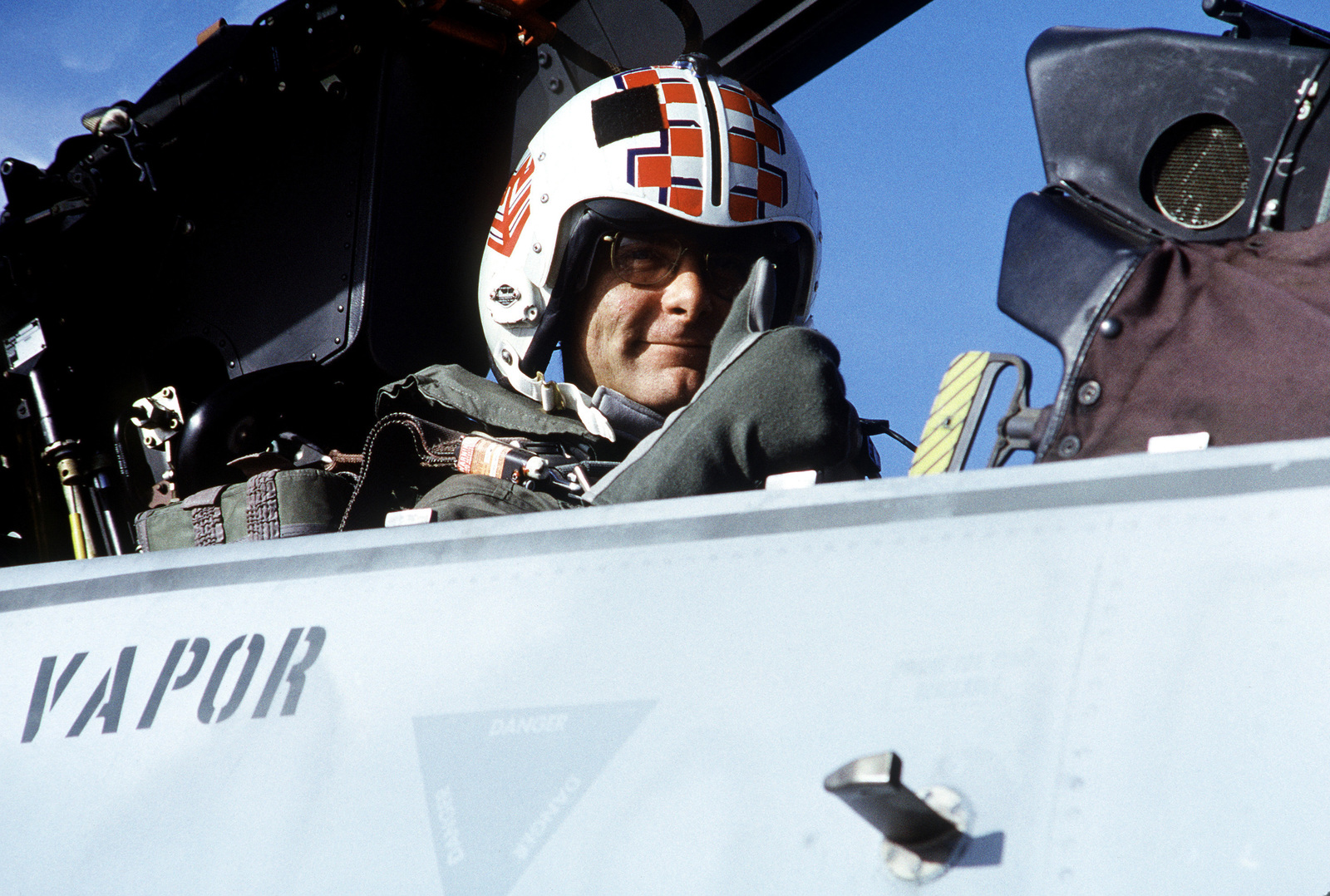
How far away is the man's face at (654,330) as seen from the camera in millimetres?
2035

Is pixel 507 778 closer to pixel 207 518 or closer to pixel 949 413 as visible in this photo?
pixel 949 413

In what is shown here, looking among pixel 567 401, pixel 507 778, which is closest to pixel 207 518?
pixel 567 401

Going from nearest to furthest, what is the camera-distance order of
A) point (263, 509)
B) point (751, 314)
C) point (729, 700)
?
point (729, 700) < point (751, 314) < point (263, 509)

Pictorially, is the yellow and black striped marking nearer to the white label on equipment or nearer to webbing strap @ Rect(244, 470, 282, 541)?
the white label on equipment

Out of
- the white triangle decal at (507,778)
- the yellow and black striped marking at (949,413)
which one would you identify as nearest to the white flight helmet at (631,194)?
the yellow and black striped marking at (949,413)

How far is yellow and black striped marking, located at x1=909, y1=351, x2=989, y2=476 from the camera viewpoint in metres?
1.09

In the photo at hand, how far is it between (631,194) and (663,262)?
0.13 meters

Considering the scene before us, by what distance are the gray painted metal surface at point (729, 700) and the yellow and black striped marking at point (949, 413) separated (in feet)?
0.60

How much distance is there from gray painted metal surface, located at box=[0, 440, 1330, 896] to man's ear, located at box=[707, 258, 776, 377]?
0.43m

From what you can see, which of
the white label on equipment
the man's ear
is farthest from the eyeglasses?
the white label on equipment

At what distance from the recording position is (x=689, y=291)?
205cm

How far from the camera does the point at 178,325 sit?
2541mm

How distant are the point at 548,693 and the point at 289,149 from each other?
1.94 m

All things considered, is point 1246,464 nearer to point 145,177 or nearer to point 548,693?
point 548,693
